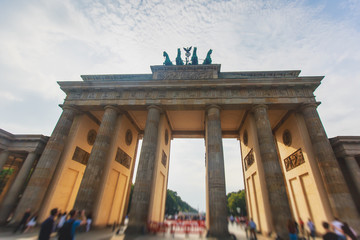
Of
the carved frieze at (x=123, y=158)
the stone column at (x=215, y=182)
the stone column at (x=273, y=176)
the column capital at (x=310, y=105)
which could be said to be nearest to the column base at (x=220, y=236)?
the stone column at (x=215, y=182)

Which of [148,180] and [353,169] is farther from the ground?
[353,169]

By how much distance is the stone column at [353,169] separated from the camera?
456 inches

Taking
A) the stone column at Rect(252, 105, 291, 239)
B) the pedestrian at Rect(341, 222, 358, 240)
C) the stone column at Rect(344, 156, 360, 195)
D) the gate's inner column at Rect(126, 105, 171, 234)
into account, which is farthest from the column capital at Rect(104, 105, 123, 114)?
the stone column at Rect(344, 156, 360, 195)

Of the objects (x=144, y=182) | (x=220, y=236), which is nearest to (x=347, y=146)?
(x=220, y=236)

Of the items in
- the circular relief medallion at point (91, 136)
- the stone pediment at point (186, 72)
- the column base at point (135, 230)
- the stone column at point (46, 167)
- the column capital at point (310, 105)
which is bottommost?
the column base at point (135, 230)

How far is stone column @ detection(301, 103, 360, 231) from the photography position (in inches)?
377

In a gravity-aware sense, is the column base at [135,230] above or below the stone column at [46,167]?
below

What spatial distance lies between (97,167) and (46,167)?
4.04 m

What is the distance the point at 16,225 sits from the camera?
10383mm

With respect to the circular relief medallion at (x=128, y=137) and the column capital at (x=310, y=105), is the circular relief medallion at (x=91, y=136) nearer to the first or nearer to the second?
the circular relief medallion at (x=128, y=137)

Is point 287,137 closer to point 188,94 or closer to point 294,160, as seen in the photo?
point 294,160

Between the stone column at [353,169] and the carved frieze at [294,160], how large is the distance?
3.02 meters

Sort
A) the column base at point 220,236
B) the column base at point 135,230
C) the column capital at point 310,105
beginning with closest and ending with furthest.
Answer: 1. the column base at point 220,236
2. the column base at point 135,230
3. the column capital at point 310,105

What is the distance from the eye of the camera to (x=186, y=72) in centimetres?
1609
